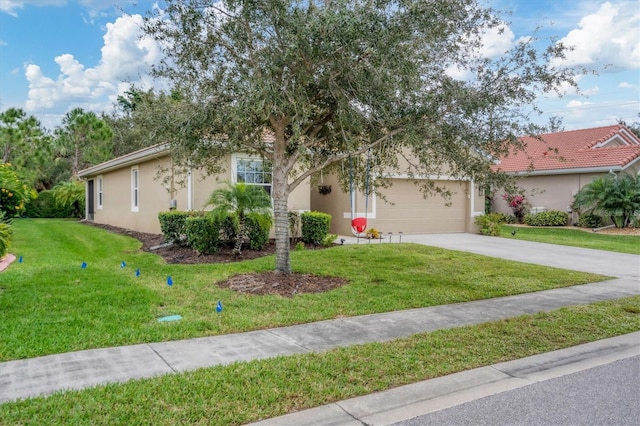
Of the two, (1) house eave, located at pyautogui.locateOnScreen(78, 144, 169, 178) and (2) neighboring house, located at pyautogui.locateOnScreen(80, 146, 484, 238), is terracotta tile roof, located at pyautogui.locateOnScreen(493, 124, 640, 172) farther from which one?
(1) house eave, located at pyautogui.locateOnScreen(78, 144, 169, 178)

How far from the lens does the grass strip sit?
330cm

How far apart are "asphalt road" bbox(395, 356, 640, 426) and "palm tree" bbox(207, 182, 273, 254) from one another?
778 centimetres

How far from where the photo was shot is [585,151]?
22.1 m

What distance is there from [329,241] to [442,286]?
5263 millimetres

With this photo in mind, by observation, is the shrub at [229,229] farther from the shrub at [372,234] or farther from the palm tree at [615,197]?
the palm tree at [615,197]

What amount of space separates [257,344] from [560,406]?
2.91 metres

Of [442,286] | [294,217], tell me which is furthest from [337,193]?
[442,286]

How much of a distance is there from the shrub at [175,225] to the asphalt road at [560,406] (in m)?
9.30

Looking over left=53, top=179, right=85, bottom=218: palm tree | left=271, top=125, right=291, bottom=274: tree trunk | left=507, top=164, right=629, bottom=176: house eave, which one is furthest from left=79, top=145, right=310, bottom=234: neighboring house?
left=507, top=164, right=629, bottom=176: house eave

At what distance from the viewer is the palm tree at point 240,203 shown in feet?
34.8

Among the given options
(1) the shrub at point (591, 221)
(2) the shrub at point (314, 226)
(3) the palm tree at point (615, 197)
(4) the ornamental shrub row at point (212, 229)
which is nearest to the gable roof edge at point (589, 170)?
(3) the palm tree at point (615, 197)

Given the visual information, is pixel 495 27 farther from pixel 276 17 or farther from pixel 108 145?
pixel 108 145

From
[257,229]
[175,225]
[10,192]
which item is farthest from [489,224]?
[10,192]

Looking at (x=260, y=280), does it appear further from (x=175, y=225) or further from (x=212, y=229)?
(x=175, y=225)
